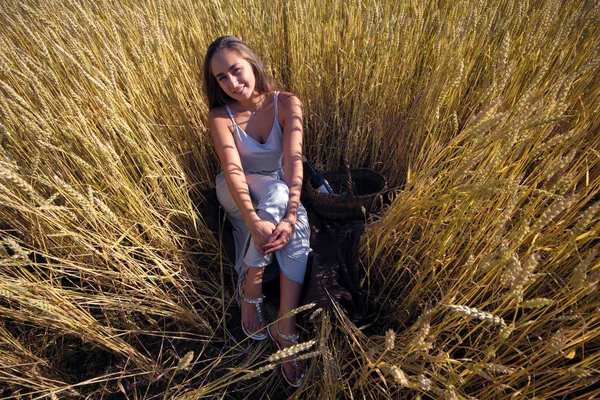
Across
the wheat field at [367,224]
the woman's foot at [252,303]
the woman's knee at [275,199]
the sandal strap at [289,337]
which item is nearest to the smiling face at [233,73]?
the wheat field at [367,224]

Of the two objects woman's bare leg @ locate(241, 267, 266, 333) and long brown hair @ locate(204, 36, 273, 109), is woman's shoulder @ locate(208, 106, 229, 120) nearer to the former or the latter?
long brown hair @ locate(204, 36, 273, 109)

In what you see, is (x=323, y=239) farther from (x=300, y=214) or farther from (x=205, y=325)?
(x=205, y=325)

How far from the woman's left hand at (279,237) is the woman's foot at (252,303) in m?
0.09

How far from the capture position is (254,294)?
1264 millimetres

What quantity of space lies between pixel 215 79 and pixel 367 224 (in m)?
0.83

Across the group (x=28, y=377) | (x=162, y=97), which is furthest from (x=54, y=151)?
(x=28, y=377)

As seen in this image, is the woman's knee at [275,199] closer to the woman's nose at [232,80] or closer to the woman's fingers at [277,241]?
the woman's fingers at [277,241]

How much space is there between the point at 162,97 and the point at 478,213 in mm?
1304

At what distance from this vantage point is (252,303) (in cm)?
127

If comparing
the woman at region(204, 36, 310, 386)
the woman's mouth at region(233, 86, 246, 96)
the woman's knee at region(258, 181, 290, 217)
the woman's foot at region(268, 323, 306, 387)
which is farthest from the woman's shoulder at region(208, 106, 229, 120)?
the woman's foot at region(268, 323, 306, 387)

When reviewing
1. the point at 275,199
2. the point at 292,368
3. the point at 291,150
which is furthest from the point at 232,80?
the point at 292,368

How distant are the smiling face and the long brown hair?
25 millimetres

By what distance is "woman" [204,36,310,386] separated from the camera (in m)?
1.25

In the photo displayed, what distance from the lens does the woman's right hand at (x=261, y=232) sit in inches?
49.4
